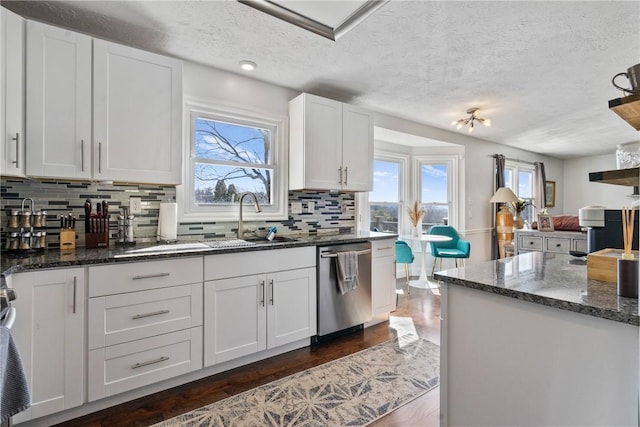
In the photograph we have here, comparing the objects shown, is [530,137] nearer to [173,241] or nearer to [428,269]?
[428,269]

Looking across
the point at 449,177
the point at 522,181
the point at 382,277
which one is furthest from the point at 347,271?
the point at 522,181

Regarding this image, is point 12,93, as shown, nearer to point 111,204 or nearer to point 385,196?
point 111,204

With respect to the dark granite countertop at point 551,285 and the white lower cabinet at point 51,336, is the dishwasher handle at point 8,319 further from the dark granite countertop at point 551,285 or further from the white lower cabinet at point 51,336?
the dark granite countertop at point 551,285

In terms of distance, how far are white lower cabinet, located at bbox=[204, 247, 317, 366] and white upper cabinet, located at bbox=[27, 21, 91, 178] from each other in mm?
1059

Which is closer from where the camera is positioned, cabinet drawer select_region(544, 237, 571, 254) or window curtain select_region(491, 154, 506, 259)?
cabinet drawer select_region(544, 237, 571, 254)

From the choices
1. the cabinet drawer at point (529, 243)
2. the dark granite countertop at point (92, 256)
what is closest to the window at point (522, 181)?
the cabinet drawer at point (529, 243)

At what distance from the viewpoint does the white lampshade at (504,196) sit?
5.00 m

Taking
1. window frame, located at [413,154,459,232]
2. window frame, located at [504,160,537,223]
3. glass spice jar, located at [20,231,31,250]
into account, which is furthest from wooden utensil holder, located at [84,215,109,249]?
window frame, located at [504,160,537,223]

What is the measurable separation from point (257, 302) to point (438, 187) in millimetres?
3926

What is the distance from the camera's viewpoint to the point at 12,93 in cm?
172

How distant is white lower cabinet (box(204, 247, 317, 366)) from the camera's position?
6.98ft

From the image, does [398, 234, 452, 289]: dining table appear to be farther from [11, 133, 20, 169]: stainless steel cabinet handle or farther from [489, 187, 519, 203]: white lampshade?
[11, 133, 20, 169]: stainless steel cabinet handle

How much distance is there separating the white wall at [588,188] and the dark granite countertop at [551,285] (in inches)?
281

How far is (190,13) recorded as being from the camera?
77.2 inches
